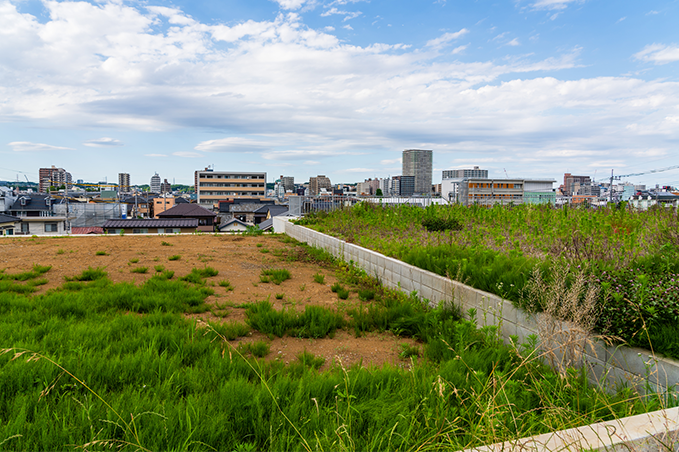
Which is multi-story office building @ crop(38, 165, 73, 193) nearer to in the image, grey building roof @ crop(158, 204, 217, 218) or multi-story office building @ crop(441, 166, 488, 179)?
grey building roof @ crop(158, 204, 217, 218)

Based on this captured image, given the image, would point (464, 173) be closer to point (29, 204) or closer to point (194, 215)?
point (194, 215)

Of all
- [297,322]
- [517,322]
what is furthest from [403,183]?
[517,322]

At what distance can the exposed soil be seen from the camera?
12.2 ft

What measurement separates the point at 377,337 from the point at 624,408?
228 cm

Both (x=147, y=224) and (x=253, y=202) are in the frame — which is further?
(x=253, y=202)

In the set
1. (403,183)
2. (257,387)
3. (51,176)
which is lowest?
(257,387)

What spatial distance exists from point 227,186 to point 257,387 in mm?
110690

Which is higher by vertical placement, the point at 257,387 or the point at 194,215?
the point at 257,387

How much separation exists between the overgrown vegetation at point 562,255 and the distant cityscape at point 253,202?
3.96 meters

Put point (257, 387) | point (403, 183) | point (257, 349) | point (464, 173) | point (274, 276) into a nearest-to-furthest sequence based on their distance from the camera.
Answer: point (257, 387)
point (257, 349)
point (274, 276)
point (464, 173)
point (403, 183)

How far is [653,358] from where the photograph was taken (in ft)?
8.30

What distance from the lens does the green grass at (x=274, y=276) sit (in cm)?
630

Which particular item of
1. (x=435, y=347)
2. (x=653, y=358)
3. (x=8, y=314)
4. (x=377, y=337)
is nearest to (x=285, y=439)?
(x=435, y=347)

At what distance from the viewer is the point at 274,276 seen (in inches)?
257
